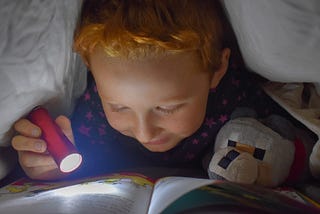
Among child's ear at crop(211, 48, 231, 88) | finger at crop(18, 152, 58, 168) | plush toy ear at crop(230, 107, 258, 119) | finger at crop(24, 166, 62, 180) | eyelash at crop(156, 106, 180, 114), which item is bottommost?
finger at crop(24, 166, 62, 180)

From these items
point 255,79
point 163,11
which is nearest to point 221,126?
point 255,79

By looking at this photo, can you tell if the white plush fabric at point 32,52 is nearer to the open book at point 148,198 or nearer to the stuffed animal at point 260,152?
the open book at point 148,198

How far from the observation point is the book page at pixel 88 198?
54 centimetres

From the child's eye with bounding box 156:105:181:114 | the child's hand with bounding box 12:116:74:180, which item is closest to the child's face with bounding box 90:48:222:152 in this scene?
the child's eye with bounding box 156:105:181:114

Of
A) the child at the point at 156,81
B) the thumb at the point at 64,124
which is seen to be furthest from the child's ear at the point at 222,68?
the thumb at the point at 64,124

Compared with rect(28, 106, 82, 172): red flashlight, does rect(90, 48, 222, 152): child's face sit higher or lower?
higher

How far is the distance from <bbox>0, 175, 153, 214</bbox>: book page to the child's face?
9cm

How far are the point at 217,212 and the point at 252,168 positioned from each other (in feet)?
0.58

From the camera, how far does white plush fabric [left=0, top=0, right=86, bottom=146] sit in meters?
0.63

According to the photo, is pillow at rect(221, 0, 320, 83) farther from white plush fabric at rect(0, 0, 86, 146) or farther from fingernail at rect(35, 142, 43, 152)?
fingernail at rect(35, 142, 43, 152)

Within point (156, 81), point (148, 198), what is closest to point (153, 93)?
point (156, 81)

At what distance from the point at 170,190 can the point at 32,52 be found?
275mm

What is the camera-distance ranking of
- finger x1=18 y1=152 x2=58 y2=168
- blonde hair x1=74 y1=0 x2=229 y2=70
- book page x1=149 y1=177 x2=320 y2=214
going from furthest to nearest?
finger x1=18 y1=152 x2=58 y2=168
blonde hair x1=74 y1=0 x2=229 y2=70
book page x1=149 y1=177 x2=320 y2=214

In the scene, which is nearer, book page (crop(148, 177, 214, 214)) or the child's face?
book page (crop(148, 177, 214, 214))
